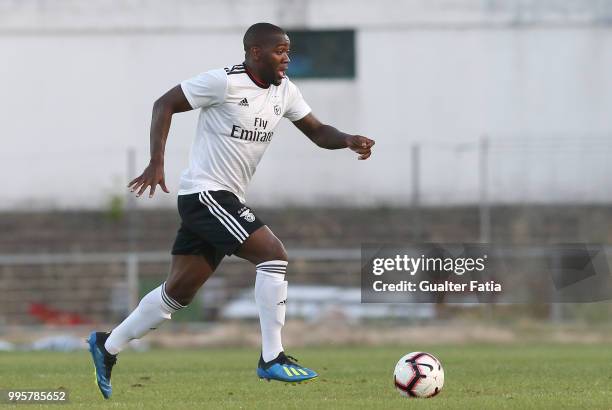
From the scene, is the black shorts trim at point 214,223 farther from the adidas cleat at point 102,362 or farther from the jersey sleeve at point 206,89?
the adidas cleat at point 102,362

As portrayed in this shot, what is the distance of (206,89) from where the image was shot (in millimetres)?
9297

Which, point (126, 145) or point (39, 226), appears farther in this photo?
point (126, 145)

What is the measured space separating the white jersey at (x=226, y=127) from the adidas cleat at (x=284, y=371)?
1151 millimetres

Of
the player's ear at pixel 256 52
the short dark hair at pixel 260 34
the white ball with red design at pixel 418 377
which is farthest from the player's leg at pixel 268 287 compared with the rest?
the short dark hair at pixel 260 34

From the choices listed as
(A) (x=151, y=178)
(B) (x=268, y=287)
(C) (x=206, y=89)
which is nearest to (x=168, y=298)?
(B) (x=268, y=287)

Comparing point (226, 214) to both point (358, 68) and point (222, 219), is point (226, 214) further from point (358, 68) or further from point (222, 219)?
point (358, 68)

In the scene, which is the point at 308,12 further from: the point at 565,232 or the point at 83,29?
the point at 565,232

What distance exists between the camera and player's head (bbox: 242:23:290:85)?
9.45m


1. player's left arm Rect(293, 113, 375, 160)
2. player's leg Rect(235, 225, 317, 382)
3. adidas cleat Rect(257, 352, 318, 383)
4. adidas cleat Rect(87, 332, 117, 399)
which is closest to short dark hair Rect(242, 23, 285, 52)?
player's left arm Rect(293, 113, 375, 160)

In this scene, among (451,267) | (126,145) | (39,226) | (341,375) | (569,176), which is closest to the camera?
(341,375)

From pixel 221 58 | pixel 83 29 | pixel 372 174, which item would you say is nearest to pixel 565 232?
pixel 372 174

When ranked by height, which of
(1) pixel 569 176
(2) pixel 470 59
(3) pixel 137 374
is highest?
(2) pixel 470 59

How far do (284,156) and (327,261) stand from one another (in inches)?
172

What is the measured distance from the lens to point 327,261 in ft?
76.2
